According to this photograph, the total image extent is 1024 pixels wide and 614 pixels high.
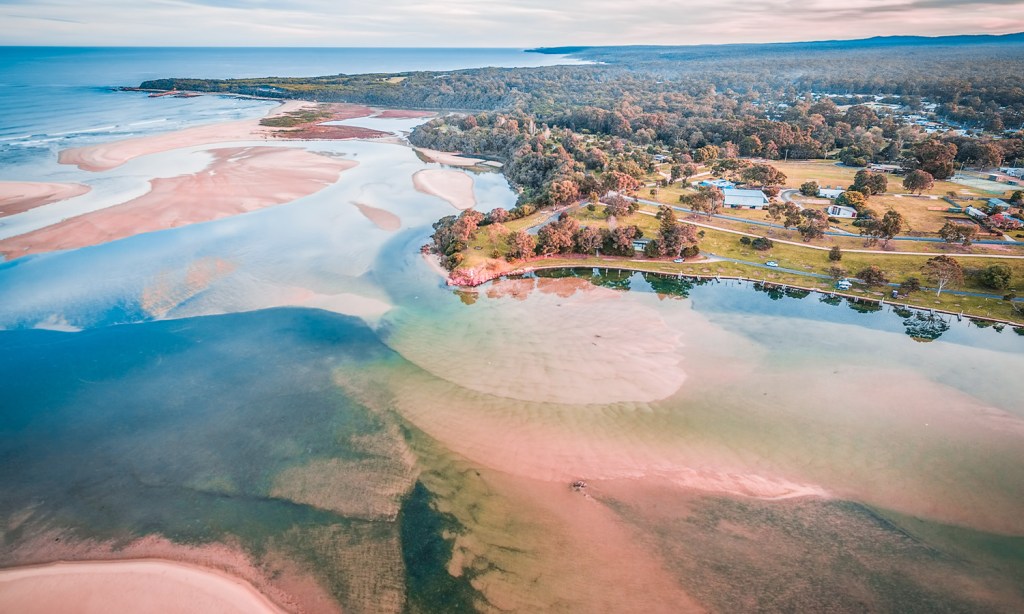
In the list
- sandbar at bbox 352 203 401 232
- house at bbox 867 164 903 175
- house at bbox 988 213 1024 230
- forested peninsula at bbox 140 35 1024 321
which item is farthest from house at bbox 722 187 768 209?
sandbar at bbox 352 203 401 232

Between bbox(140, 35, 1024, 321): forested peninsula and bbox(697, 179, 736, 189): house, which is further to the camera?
bbox(697, 179, 736, 189): house

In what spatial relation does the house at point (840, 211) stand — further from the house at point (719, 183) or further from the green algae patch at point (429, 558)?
the green algae patch at point (429, 558)

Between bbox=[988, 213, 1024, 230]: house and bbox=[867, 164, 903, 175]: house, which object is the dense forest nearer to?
bbox=[867, 164, 903, 175]: house

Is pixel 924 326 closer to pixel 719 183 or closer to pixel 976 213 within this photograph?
pixel 976 213

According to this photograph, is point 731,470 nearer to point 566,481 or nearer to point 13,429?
point 566,481

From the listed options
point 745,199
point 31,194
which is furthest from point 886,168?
point 31,194

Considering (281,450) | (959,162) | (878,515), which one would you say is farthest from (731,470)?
(959,162)

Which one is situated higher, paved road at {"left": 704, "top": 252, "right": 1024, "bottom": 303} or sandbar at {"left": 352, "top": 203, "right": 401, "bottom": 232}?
sandbar at {"left": 352, "top": 203, "right": 401, "bottom": 232}
